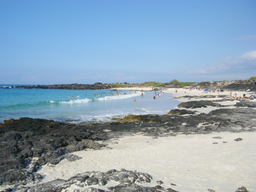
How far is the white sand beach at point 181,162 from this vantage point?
4703 mm

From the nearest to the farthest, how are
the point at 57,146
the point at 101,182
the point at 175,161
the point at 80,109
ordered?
the point at 101,182 → the point at 175,161 → the point at 57,146 → the point at 80,109

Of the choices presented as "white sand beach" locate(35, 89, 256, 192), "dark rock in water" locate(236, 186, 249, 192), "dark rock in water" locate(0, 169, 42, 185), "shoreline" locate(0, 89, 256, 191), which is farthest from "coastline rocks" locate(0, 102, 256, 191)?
"dark rock in water" locate(236, 186, 249, 192)

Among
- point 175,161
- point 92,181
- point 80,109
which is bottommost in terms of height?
point 80,109

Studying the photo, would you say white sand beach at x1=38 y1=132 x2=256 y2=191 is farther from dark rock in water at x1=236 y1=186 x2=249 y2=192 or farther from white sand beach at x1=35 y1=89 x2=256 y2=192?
dark rock in water at x1=236 y1=186 x2=249 y2=192

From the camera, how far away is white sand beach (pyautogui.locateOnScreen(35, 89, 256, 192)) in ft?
15.4

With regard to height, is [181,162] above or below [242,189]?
below

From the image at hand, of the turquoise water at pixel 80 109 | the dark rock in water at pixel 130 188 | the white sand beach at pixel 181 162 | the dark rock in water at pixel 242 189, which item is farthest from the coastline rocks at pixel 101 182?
the turquoise water at pixel 80 109

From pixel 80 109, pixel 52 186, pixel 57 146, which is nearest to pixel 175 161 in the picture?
pixel 52 186

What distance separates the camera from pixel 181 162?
6.01 meters

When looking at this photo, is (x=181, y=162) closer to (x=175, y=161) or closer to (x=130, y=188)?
(x=175, y=161)

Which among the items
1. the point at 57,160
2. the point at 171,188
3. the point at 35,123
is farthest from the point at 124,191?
the point at 35,123

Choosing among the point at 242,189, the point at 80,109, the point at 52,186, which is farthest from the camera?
the point at 80,109

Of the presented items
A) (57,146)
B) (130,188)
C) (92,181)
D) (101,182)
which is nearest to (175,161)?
(130,188)

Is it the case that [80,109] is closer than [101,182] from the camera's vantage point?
No
